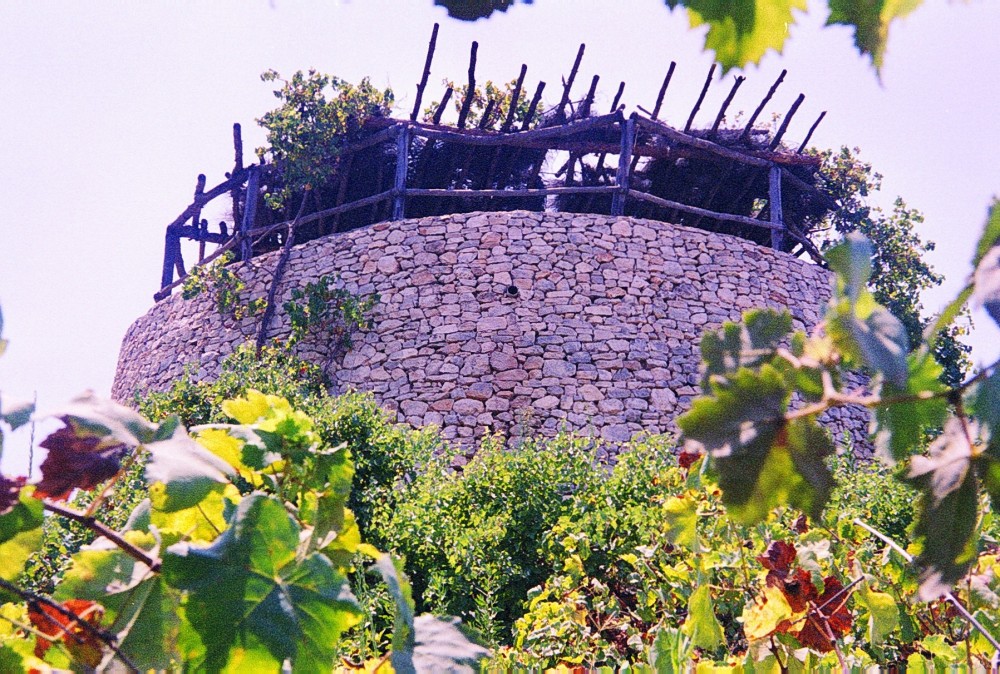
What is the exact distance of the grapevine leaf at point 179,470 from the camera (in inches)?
26.2

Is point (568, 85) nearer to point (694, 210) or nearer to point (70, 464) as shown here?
point (694, 210)

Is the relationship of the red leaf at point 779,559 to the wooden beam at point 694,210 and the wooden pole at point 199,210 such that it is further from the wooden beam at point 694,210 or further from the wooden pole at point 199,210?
the wooden pole at point 199,210

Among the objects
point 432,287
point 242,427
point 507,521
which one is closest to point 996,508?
point 242,427

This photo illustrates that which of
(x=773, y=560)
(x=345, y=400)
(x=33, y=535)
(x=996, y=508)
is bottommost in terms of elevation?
(x=345, y=400)

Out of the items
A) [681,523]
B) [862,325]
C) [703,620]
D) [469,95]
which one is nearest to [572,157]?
[469,95]

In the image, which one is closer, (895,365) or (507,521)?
(895,365)

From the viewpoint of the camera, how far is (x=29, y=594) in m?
0.67

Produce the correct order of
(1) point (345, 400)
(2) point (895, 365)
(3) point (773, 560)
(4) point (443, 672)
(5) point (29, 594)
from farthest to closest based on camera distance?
(1) point (345, 400) < (3) point (773, 560) < (4) point (443, 672) < (5) point (29, 594) < (2) point (895, 365)

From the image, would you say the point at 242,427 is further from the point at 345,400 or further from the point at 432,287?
the point at 432,287

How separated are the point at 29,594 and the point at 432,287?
9.11 metres

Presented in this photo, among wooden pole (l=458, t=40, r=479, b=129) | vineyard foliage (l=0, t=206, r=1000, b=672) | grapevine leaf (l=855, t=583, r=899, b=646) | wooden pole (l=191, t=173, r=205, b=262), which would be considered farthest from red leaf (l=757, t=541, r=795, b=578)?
wooden pole (l=191, t=173, r=205, b=262)

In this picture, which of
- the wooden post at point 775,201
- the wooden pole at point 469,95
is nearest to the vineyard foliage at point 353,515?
the wooden pole at point 469,95

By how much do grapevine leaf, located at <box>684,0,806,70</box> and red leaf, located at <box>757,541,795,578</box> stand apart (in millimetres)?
791

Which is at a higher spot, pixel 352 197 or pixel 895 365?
pixel 895 365
